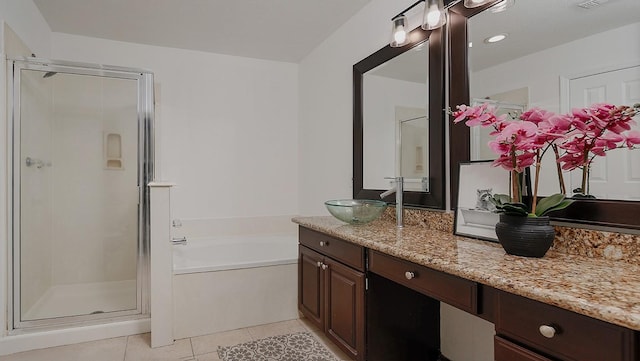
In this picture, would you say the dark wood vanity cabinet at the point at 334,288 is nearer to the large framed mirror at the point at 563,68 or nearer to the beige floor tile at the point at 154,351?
the large framed mirror at the point at 563,68

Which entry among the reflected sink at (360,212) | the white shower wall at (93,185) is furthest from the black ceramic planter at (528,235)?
the white shower wall at (93,185)

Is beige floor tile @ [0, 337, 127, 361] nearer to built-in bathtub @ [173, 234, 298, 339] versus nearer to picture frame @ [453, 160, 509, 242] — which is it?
built-in bathtub @ [173, 234, 298, 339]

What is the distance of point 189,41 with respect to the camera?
332 centimetres

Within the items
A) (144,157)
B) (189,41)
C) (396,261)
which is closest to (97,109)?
(144,157)

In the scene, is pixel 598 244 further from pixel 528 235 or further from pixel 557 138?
pixel 557 138

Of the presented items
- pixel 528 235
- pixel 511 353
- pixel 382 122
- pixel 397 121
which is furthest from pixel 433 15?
pixel 511 353

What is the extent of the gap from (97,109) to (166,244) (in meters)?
1.31

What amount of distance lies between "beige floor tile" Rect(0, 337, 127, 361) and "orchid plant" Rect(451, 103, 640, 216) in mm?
2382

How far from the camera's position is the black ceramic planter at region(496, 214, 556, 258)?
3.85 feet

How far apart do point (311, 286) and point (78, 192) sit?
1985 mm

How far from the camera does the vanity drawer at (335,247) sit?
1811 mm

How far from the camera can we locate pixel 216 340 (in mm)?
2398

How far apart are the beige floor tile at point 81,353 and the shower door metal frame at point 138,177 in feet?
0.52

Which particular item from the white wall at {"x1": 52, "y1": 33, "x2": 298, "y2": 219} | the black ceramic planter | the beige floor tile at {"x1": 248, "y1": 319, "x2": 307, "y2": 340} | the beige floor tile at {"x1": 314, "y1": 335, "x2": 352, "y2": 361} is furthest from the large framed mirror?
the white wall at {"x1": 52, "y1": 33, "x2": 298, "y2": 219}
